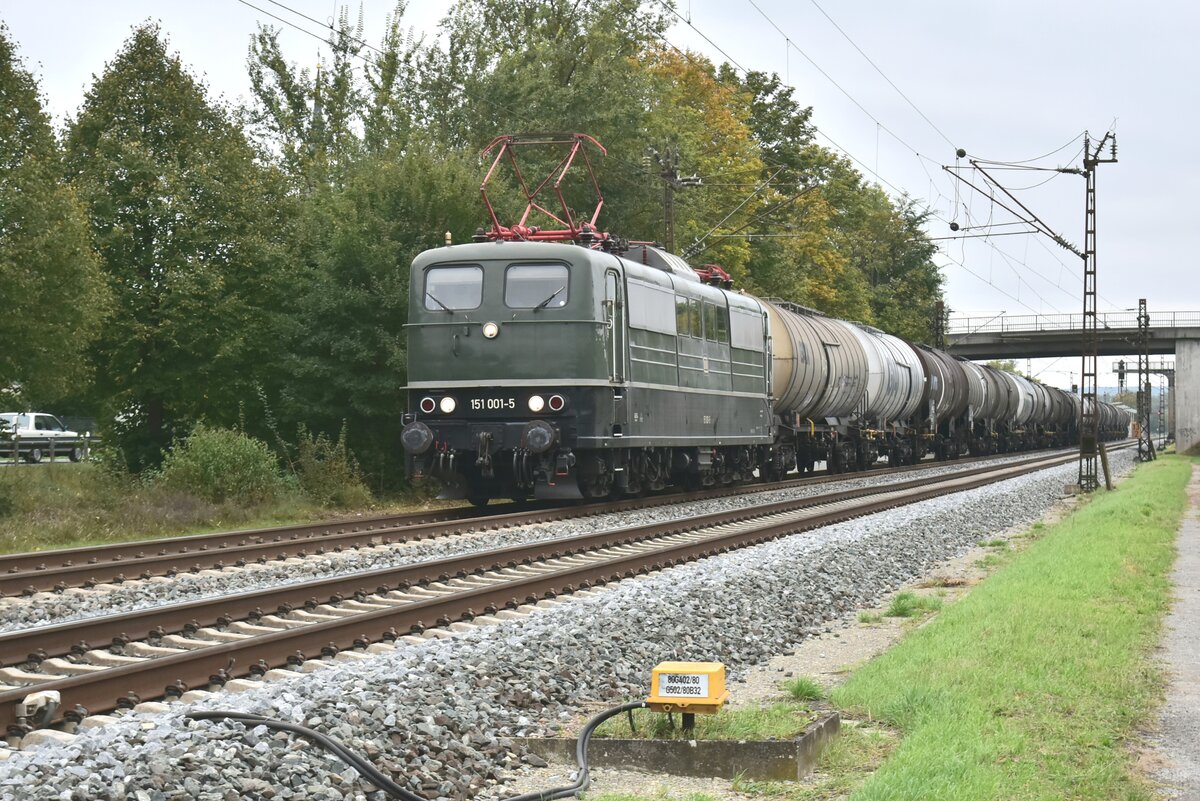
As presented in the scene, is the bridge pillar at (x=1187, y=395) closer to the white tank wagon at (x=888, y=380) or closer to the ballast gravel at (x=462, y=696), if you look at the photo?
the white tank wagon at (x=888, y=380)

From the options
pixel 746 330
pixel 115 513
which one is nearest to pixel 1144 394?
pixel 746 330

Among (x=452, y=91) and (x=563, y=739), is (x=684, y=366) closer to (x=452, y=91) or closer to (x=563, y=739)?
(x=563, y=739)

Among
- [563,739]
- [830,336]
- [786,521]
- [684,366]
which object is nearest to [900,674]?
[563,739]

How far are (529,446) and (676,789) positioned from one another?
1183 cm

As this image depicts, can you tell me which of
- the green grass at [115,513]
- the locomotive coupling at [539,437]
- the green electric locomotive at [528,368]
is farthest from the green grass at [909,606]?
the green grass at [115,513]

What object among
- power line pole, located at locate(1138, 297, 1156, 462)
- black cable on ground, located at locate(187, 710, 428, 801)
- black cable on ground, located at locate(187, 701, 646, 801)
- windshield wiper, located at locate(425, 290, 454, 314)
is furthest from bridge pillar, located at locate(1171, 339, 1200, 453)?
black cable on ground, located at locate(187, 710, 428, 801)

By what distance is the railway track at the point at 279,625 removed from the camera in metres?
6.71

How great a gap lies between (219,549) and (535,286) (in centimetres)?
664

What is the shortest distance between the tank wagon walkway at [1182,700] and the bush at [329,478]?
1199 centimetres

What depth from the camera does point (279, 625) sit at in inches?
367

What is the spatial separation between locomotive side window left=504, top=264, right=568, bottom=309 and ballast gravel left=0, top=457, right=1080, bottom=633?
2.95 meters

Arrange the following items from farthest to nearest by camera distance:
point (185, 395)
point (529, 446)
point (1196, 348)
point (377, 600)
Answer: point (1196, 348), point (185, 395), point (529, 446), point (377, 600)

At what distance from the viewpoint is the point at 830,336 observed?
32.2 m

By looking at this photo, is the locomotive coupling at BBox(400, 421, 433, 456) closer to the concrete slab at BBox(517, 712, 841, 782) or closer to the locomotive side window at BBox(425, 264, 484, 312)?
the locomotive side window at BBox(425, 264, 484, 312)
